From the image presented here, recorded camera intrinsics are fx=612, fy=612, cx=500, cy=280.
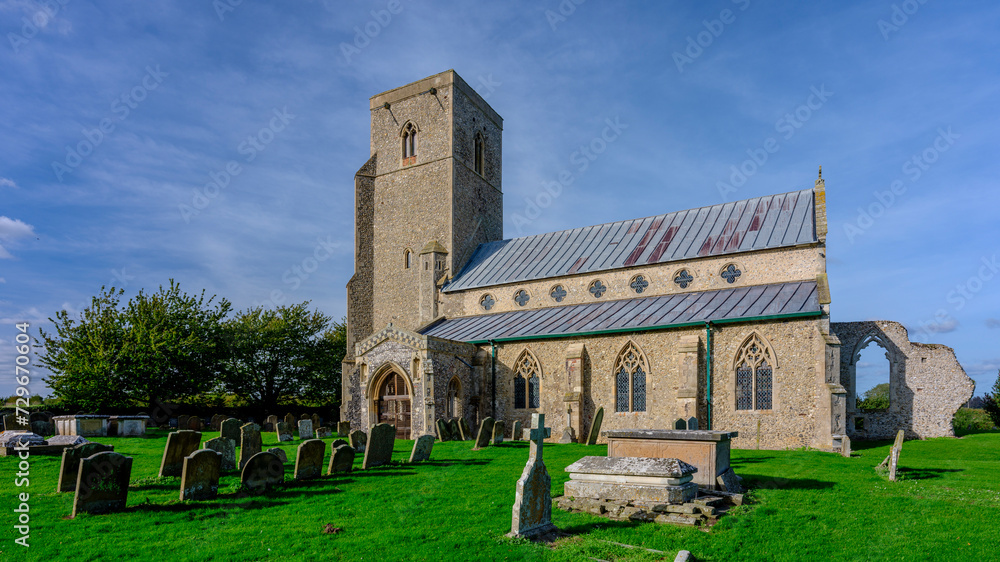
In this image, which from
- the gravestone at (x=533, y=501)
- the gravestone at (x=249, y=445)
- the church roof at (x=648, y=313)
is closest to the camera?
the gravestone at (x=533, y=501)

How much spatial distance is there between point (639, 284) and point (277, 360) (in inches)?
867

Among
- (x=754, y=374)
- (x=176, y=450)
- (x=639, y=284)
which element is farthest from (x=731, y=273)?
(x=176, y=450)

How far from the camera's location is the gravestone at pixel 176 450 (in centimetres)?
1188

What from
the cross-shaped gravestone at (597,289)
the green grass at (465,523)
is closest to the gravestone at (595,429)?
the green grass at (465,523)

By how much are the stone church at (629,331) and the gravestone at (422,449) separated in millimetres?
6063

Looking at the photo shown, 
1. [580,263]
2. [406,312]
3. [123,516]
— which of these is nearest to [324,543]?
[123,516]

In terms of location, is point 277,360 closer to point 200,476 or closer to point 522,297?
point 522,297

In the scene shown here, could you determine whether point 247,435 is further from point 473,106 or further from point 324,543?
point 473,106

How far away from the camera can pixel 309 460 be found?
11.8 meters

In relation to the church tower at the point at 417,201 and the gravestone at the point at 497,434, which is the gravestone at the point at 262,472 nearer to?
the gravestone at the point at 497,434

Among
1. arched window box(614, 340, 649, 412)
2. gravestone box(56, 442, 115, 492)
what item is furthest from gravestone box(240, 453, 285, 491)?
arched window box(614, 340, 649, 412)

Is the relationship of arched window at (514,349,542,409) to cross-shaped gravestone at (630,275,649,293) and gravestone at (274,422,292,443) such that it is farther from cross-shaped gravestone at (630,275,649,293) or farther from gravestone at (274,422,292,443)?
gravestone at (274,422,292,443)

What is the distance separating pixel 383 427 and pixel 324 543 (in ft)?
20.6

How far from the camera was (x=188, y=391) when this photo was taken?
3128 cm
